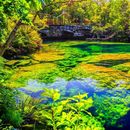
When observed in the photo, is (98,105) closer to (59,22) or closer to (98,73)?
(98,73)

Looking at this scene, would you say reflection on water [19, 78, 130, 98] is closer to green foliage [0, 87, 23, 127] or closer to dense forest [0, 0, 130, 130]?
dense forest [0, 0, 130, 130]

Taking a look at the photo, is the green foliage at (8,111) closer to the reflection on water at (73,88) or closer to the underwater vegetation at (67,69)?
the reflection on water at (73,88)

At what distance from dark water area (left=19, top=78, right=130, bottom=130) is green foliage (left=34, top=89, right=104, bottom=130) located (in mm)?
899

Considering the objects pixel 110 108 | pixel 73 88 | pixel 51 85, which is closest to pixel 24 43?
pixel 51 85

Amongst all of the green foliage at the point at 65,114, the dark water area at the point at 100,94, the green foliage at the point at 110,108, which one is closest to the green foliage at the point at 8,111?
the green foliage at the point at 65,114

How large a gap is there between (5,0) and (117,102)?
8.30 m

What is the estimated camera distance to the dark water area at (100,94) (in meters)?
11.2

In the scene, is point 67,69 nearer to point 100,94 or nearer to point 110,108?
point 100,94

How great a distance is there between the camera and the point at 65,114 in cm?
573

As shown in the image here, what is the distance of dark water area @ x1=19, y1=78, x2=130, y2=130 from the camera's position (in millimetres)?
11250

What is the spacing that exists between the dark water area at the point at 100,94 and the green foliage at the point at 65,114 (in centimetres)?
90

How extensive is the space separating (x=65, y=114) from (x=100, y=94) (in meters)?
8.80

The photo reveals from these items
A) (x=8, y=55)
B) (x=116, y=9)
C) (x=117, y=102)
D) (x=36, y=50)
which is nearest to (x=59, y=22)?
(x=116, y=9)

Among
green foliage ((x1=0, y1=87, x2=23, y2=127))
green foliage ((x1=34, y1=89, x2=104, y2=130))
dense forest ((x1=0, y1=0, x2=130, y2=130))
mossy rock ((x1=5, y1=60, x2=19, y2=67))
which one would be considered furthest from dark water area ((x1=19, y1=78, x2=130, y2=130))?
mossy rock ((x1=5, y1=60, x2=19, y2=67))
